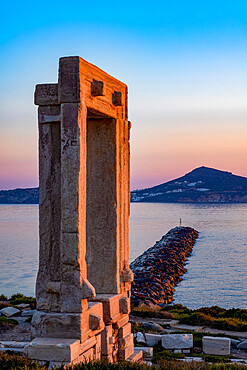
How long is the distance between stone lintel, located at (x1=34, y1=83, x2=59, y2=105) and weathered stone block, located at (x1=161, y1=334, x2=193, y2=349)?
18.1ft

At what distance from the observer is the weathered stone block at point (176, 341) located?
10344mm

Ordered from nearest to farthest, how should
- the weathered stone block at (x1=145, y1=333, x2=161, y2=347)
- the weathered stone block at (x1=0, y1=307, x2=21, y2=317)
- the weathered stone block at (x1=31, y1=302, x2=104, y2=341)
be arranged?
the weathered stone block at (x1=31, y1=302, x2=104, y2=341) < the weathered stone block at (x1=145, y1=333, x2=161, y2=347) < the weathered stone block at (x1=0, y1=307, x2=21, y2=317)

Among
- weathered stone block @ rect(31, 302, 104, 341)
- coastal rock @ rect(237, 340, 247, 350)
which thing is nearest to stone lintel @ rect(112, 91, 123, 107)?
weathered stone block @ rect(31, 302, 104, 341)

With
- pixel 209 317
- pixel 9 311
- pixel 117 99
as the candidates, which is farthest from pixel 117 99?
pixel 209 317

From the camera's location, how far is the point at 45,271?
24.5 ft

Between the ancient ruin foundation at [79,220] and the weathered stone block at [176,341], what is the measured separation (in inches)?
79.2

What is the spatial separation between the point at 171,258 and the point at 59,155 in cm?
2469

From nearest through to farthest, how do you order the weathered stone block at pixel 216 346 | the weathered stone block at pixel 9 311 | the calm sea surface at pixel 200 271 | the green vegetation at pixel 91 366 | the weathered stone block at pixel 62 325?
the green vegetation at pixel 91 366 < the weathered stone block at pixel 62 325 < the weathered stone block at pixel 216 346 < the weathered stone block at pixel 9 311 < the calm sea surface at pixel 200 271

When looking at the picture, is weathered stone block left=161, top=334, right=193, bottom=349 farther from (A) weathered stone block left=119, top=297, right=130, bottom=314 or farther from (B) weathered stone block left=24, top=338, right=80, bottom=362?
(B) weathered stone block left=24, top=338, right=80, bottom=362

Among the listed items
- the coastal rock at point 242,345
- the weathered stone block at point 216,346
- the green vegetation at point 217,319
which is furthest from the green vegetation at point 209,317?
the weathered stone block at point 216,346

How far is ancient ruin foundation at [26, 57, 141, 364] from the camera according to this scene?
7.10 m

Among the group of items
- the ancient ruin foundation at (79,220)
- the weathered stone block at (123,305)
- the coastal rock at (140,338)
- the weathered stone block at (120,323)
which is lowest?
the coastal rock at (140,338)

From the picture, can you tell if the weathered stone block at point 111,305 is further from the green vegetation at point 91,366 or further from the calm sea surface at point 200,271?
the calm sea surface at point 200,271

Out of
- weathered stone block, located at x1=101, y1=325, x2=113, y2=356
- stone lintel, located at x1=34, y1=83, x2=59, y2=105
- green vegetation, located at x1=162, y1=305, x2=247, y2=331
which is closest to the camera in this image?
stone lintel, located at x1=34, y1=83, x2=59, y2=105
